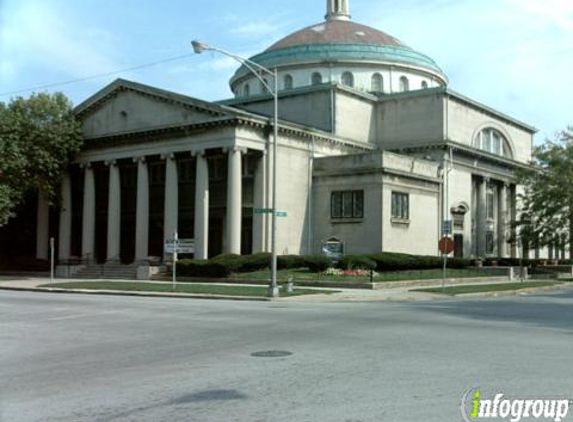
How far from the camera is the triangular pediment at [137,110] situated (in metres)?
47.4

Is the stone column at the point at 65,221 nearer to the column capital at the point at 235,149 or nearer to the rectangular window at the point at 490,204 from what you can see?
the column capital at the point at 235,149

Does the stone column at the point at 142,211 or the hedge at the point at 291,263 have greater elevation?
the stone column at the point at 142,211

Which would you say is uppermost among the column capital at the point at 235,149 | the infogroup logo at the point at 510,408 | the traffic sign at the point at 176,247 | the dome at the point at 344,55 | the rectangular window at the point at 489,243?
the dome at the point at 344,55

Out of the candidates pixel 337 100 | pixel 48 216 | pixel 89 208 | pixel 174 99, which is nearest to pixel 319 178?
pixel 337 100

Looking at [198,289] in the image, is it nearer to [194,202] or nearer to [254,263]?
[254,263]

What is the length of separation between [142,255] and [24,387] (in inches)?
1623

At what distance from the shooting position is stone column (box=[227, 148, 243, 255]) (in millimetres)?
45219

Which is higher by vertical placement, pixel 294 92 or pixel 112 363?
pixel 294 92

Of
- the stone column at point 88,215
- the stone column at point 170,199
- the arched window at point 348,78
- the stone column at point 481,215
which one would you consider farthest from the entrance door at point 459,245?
the stone column at point 88,215

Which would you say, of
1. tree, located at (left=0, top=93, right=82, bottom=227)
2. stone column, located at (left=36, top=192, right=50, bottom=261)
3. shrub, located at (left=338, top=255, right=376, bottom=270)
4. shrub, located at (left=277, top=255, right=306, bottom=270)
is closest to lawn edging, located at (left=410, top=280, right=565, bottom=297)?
shrub, located at (left=338, top=255, right=376, bottom=270)

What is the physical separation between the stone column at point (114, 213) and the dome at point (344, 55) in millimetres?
17475

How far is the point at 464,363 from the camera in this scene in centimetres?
1055

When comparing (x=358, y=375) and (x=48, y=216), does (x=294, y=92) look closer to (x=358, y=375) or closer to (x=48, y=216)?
(x=48, y=216)

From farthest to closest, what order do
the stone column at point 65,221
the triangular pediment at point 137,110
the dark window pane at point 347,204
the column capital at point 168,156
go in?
the stone column at point 65,221
the column capital at point 168,156
the dark window pane at point 347,204
the triangular pediment at point 137,110
